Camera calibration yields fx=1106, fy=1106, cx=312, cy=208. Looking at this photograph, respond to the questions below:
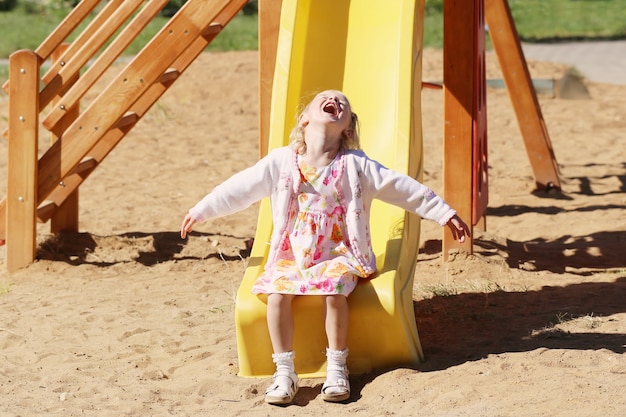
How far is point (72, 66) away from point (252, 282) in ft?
8.31

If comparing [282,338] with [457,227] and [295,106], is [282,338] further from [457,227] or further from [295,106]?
[295,106]

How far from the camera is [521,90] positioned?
27.2ft

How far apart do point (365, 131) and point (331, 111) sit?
96 cm

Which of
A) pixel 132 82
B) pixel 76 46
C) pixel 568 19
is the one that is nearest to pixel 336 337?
pixel 132 82

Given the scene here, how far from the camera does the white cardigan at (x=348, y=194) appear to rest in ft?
14.9

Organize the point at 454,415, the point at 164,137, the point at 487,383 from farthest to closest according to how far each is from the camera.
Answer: the point at 164,137
the point at 487,383
the point at 454,415

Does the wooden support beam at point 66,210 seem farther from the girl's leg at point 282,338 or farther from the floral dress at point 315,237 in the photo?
the girl's leg at point 282,338

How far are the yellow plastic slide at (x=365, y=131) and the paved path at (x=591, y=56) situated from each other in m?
8.36

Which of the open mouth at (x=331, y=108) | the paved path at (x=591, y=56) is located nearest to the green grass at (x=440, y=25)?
the paved path at (x=591, y=56)

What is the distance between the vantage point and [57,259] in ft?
22.3

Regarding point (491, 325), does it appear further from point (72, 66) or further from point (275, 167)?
point (72, 66)

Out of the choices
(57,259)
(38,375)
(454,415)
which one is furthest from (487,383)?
(57,259)

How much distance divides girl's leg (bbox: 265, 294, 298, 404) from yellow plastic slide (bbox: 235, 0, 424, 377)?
14 centimetres

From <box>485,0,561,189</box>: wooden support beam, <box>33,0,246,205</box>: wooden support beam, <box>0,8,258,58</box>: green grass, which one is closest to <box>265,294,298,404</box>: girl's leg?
<box>33,0,246,205</box>: wooden support beam
